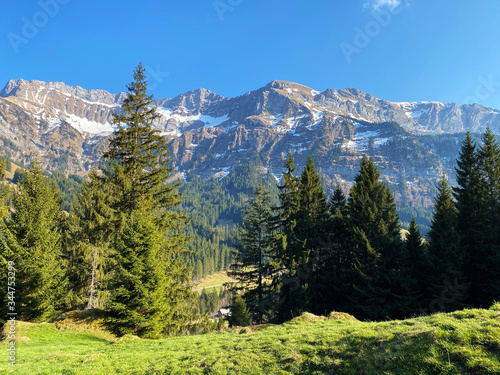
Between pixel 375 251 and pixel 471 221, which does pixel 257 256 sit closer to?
pixel 375 251

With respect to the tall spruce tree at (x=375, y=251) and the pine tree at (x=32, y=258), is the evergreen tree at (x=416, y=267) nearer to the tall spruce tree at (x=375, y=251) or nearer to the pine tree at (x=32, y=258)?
the tall spruce tree at (x=375, y=251)

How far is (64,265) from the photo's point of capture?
26.3 meters

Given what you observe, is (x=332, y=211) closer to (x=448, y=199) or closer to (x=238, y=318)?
(x=448, y=199)

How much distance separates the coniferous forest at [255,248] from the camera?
20.3 m

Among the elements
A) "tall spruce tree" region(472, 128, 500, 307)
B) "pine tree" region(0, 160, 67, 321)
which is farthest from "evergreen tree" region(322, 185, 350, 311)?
"pine tree" region(0, 160, 67, 321)

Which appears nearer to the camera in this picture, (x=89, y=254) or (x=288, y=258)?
(x=89, y=254)

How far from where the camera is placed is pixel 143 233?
19.0 meters

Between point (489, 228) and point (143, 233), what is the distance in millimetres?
34332

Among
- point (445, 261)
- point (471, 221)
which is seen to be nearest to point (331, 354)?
point (445, 261)

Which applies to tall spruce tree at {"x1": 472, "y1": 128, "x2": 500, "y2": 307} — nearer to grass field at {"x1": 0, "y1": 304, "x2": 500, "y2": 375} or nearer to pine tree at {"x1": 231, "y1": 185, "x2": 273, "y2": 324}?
grass field at {"x1": 0, "y1": 304, "x2": 500, "y2": 375}

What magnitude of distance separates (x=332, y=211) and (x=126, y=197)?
24.0 meters

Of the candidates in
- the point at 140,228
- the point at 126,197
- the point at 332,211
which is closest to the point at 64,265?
the point at 126,197

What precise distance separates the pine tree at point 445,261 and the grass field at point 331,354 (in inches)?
699

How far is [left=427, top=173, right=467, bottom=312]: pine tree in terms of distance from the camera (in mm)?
23406
